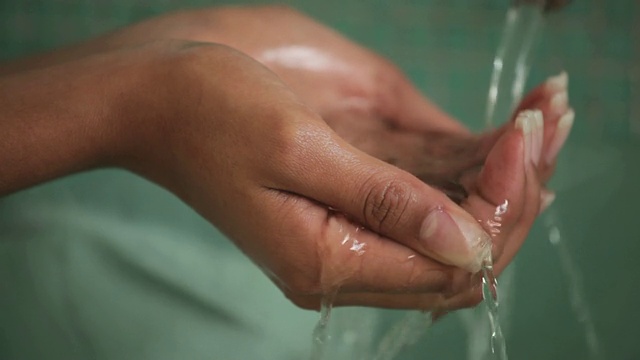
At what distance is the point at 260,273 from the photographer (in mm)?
857

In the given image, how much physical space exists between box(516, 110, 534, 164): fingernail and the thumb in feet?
0.26

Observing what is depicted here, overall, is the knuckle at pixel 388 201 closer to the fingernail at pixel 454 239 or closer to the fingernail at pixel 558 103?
the fingernail at pixel 454 239

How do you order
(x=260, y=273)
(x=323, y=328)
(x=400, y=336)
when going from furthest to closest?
(x=260, y=273) → (x=400, y=336) → (x=323, y=328)

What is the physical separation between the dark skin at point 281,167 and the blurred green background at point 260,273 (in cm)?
22

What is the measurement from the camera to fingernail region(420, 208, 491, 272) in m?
0.42

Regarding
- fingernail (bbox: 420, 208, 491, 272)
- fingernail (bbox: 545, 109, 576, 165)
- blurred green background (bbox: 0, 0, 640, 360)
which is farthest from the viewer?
blurred green background (bbox: 0, 0, 640, 360)

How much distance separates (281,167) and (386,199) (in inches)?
2.8

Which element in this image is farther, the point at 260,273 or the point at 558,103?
the point at 260,273

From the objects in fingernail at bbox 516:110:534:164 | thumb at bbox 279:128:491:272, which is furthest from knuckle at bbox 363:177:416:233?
fingernail at bbox 516:110:534:164

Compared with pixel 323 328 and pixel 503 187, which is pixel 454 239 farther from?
pixel 323 328

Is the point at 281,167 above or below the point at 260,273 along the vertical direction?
above

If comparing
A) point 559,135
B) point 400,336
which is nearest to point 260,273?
point 400,336

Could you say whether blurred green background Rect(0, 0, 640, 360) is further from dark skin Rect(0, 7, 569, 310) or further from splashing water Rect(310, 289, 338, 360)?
dark skin Rect(0, 7, 569, 310)

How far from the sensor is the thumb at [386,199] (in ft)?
1.40
